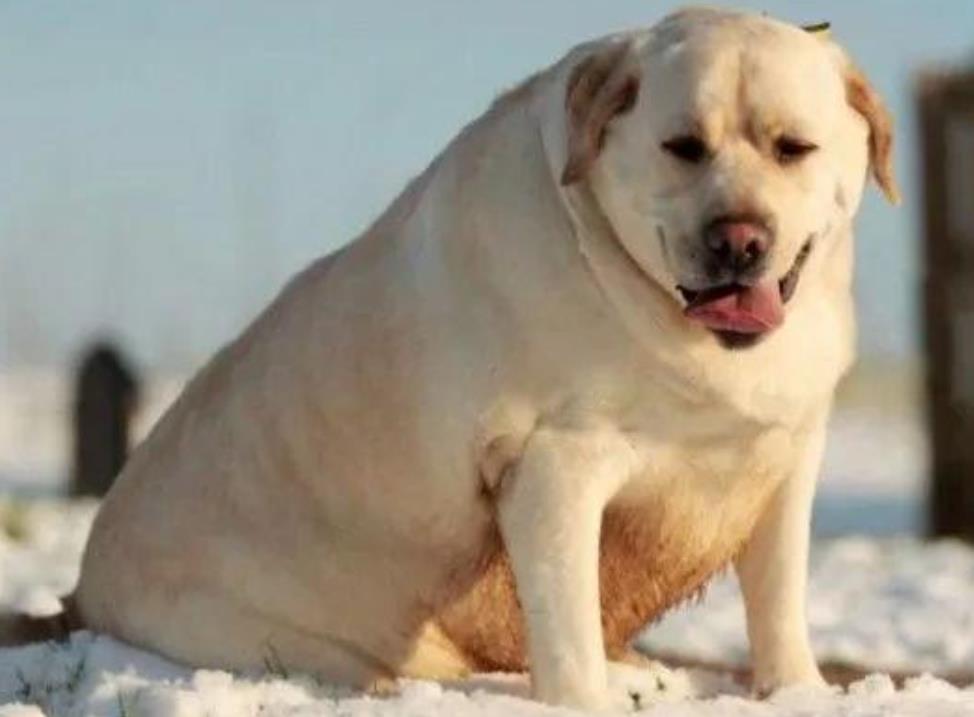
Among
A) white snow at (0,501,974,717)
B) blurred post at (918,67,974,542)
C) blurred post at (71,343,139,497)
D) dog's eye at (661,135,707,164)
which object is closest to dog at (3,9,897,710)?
dog's eye at (661,135,707,164)

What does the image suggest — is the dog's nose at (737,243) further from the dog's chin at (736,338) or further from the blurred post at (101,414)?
the blurred post at (101,414)

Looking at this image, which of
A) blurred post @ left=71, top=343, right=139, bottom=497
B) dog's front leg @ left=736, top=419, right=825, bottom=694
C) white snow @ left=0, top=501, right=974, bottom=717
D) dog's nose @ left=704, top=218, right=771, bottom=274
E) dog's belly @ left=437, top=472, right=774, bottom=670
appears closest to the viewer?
dog's nose @ left=704, top=218, right=771, bottom=274

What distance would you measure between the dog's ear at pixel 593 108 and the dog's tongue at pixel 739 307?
1.00 ft

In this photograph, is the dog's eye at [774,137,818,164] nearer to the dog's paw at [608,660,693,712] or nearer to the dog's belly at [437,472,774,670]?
the dog's belly at [437,472,774,670]

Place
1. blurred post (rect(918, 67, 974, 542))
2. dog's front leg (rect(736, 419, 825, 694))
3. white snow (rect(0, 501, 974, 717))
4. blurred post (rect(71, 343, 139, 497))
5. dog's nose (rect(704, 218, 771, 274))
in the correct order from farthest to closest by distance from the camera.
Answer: blurred post (rect(71, 343, 139, 497))
blurred post (rect(918, 67, 974, 542))
dog's front leg (rect(736, 419, 825, 694))
white snow (rect(0, 501, 974, 717))
dog's nose (rect(704, 218, 771, 274))

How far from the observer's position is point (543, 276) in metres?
4.65

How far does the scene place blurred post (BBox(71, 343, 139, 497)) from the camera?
12859 millimetres

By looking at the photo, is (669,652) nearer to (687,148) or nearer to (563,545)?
(563,545)

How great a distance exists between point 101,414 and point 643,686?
8145 millimetres

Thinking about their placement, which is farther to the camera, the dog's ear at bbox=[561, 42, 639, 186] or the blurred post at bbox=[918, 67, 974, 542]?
the blurred post at bbox=[918, 67, 974, 542]

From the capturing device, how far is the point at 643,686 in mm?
5039

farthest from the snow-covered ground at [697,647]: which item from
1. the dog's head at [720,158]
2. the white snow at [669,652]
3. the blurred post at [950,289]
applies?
the dog's head at [720,158]

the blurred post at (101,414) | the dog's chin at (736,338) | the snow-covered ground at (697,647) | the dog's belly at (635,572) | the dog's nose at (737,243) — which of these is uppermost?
the dog's nose at (737,243)

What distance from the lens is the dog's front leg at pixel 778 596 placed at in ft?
16.5
